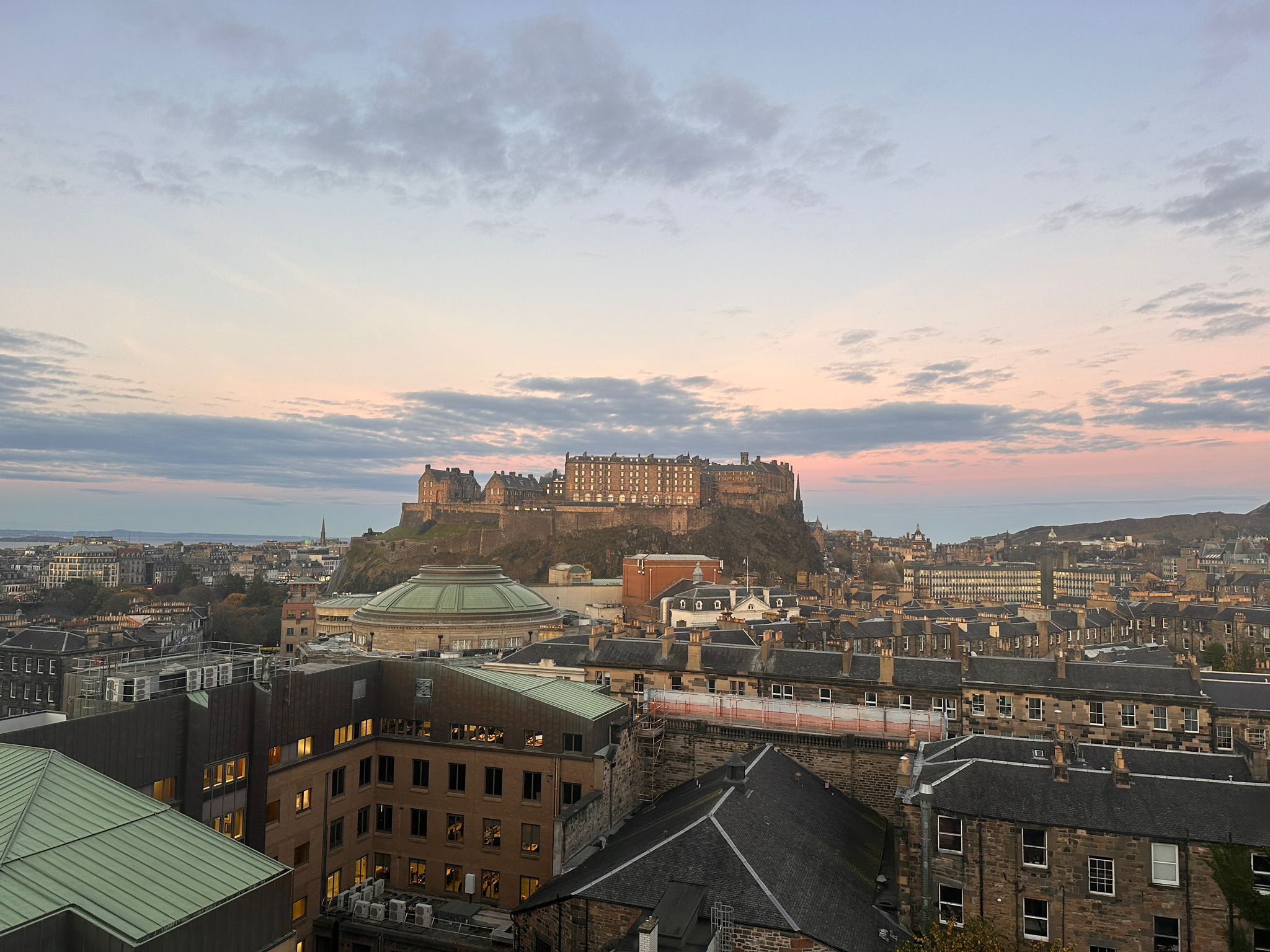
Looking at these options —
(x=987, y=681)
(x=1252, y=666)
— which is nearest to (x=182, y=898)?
(x=987, y=681)

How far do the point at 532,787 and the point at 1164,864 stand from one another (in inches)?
955

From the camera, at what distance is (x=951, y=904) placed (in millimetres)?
26828

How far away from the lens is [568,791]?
3628 centimetres

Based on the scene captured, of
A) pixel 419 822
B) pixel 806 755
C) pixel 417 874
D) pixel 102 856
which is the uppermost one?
pixel 102 856

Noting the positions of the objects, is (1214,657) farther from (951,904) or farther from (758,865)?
(758,865)

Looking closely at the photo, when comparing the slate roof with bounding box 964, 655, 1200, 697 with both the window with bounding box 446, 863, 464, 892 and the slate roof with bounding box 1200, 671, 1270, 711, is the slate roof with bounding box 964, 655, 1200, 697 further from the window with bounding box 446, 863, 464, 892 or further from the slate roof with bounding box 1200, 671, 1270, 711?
the window with bounding box 446, 863, 464, 892

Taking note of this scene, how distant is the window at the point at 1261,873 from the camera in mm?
23734

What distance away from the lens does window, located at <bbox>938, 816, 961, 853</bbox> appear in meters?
26.9

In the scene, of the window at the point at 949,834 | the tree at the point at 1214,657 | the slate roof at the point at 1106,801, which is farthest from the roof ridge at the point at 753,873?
the tree at the point at 1214,657

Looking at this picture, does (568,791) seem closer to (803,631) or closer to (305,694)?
(305,694)

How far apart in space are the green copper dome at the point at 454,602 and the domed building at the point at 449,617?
58mm

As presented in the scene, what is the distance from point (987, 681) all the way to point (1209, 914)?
23.3 m

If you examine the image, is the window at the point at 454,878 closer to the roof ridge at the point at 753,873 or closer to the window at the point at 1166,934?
the roof ridge at the point at 753,873

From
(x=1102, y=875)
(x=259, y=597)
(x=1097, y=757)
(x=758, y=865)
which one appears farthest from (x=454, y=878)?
(x=259, y=597)
